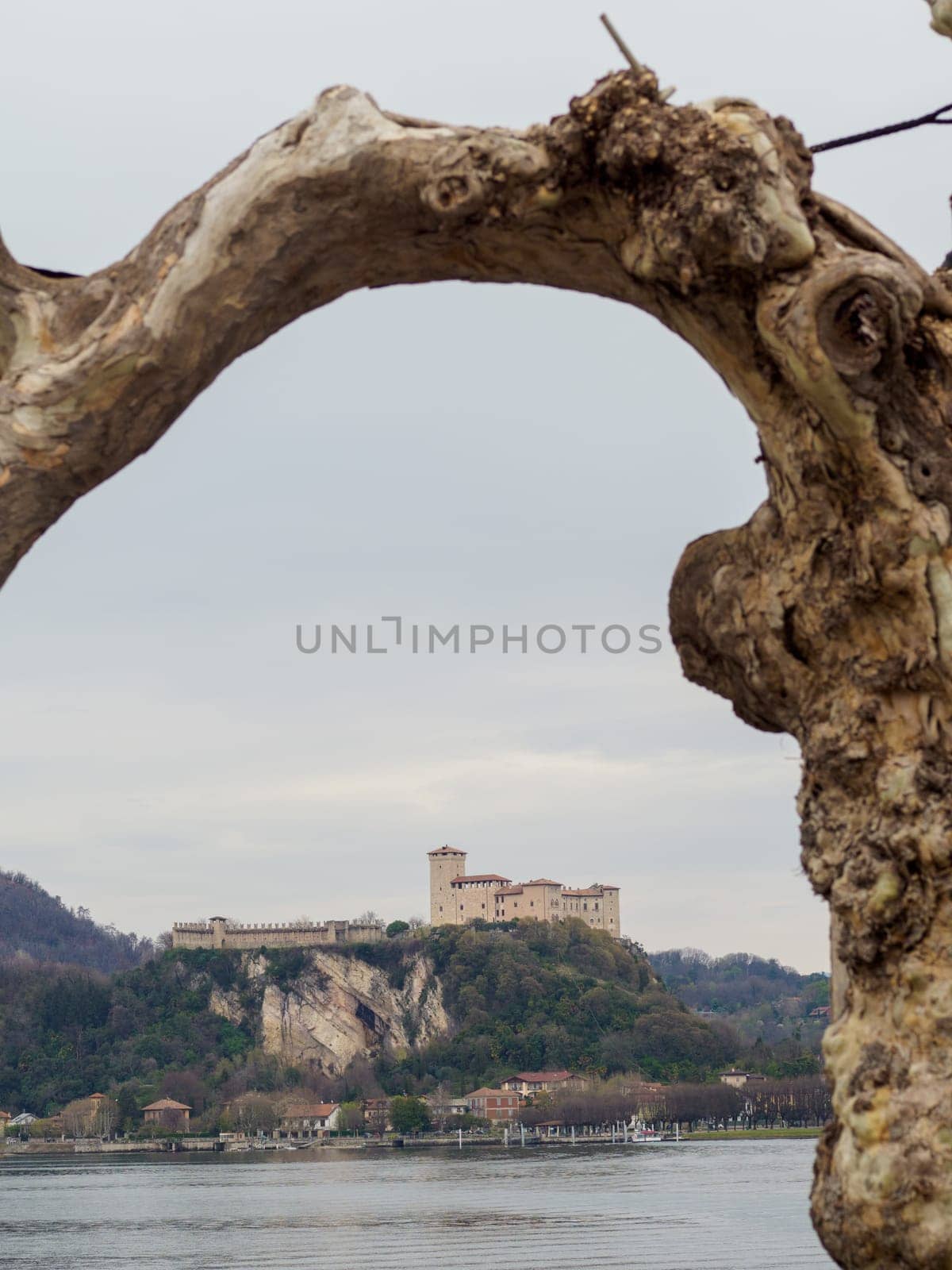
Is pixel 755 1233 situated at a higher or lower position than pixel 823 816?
lower

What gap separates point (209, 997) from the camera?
98.7 metres

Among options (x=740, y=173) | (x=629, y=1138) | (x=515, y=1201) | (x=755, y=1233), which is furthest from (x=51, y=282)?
(x=629, y=1138)

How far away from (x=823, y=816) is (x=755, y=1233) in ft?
142

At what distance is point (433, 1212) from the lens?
50.5 meters

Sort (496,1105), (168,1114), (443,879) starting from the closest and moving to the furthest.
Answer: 1. (496,1105)
2. (168,1114)
3. (443,879)

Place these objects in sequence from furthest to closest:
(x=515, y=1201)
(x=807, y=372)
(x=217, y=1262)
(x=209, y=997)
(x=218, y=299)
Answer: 1. (x=209, y=997)
2. (x=515, y=1201)
3. (x=217, y=1262)
4. (x=218, y=299)
5. (x=807, y=372)

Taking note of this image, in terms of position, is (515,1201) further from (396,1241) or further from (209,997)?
(209,997)

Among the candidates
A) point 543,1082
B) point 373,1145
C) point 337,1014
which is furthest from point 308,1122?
point 543,1082

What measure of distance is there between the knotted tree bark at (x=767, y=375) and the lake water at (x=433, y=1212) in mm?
33889

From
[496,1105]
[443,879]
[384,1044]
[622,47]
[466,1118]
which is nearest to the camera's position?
[622,47]

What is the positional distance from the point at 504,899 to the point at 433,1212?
53601mm

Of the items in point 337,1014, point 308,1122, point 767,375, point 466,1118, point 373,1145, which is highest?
point 767,375

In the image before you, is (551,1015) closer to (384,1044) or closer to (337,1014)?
(384,1044)

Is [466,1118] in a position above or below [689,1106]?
below
